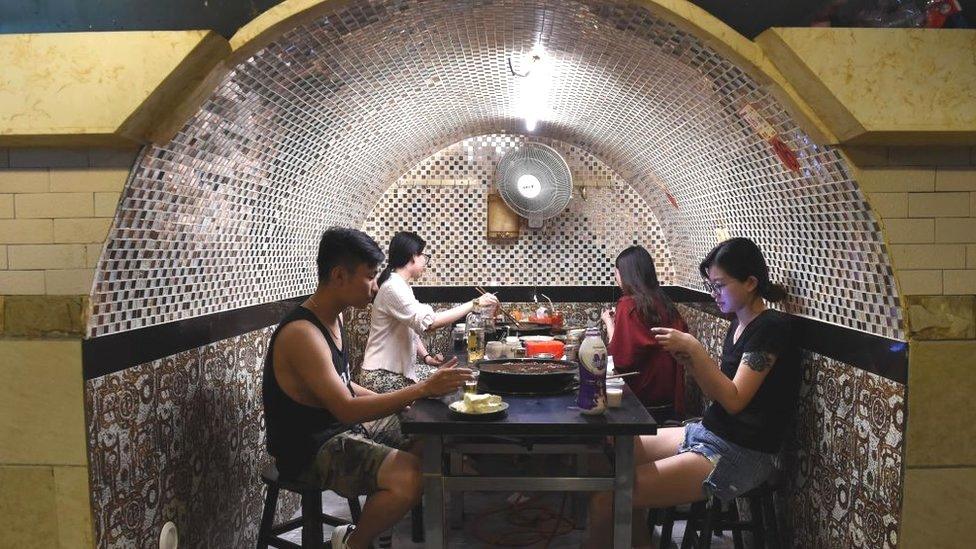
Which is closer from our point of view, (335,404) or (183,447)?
(335,404)

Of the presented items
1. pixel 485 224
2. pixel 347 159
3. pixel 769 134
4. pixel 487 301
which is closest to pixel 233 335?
pixel 347 159

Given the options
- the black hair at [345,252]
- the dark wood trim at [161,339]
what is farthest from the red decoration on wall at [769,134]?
the dark wood trim at [161,339]

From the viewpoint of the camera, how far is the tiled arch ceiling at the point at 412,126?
2.93 meters

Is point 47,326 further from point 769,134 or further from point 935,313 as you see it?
point 935,313

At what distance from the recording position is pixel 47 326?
266cm

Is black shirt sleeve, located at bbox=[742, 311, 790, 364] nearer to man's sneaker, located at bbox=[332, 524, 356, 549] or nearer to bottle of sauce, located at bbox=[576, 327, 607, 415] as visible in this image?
bottle of sauce, located at bbox=[576, 327, 607, 415]

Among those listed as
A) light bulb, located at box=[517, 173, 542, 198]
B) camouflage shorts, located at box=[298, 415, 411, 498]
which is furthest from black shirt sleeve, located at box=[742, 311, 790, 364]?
light bulb, located at box=[517, 173, 542, 198]

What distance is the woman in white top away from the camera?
15.9ft

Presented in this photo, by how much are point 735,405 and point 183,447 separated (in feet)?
8.54

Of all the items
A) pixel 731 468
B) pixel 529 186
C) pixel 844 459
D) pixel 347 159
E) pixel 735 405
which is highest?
pixel 347 159

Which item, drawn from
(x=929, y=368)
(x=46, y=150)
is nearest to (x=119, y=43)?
(x=46, y=150)

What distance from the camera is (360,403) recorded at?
2977 mm

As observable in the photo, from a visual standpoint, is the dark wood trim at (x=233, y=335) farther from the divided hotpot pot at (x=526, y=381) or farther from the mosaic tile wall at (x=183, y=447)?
the divided hotpot pot at (x=526, y=381)

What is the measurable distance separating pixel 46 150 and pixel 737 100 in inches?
115
